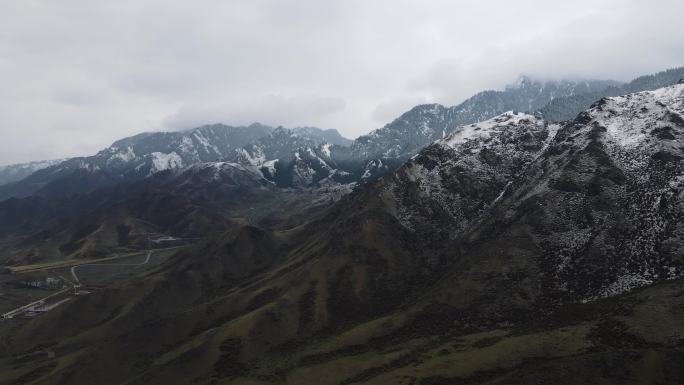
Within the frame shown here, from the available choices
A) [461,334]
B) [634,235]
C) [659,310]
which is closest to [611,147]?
[634,235]

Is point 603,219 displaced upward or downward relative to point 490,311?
upward

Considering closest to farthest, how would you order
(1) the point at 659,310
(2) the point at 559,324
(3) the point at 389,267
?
(1) the point at 659,310, (2) the point at 559,324, (3) the point at 389,267

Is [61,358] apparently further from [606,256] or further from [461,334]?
[606,256]

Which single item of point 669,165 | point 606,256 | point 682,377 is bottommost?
point 682,377

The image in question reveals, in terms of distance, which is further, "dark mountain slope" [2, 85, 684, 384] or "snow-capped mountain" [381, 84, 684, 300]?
"snow-capped mountain" [381, 84, 684, 300]

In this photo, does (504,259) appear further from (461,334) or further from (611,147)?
(611,147)

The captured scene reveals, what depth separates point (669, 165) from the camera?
563 feet

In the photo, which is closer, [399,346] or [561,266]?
[399,346]

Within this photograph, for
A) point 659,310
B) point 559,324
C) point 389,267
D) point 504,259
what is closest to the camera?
point 659,310

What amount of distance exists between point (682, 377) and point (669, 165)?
10679 cm

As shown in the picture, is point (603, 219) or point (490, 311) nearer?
point (490, 311)

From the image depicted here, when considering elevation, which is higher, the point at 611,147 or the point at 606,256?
the point at 611,147

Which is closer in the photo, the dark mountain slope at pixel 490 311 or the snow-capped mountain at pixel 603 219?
the dark mountain slope at pixel 490 311

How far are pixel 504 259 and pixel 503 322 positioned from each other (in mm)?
29986
